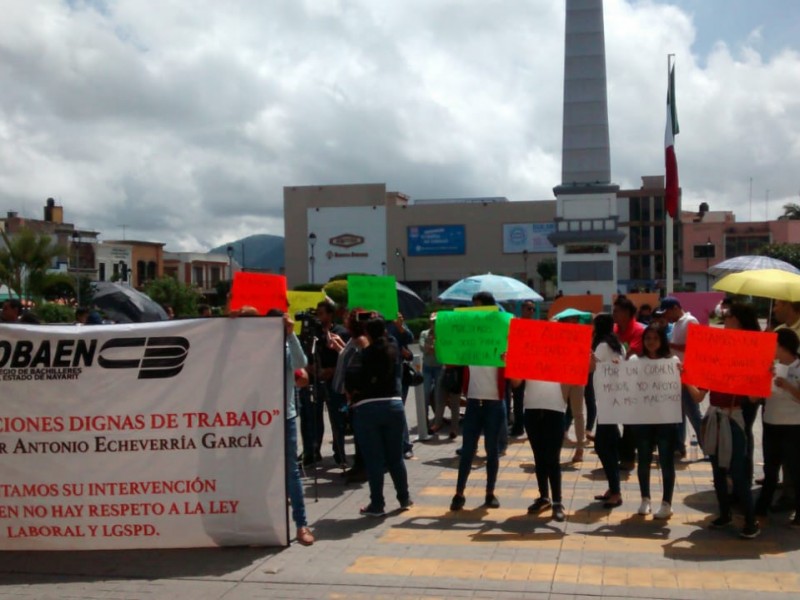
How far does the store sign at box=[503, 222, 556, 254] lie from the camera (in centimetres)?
9906

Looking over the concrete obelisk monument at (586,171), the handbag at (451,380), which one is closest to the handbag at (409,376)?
the handbag at (451,380)

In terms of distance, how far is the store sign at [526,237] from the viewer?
9906 cm

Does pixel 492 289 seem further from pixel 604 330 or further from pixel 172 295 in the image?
pixel 172 295

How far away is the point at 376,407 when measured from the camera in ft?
27.9

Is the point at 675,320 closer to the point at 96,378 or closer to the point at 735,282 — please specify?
the point at 735,282

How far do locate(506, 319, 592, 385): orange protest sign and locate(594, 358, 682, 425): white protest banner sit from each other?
31cm

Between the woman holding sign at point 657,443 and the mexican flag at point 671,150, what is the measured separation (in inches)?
818

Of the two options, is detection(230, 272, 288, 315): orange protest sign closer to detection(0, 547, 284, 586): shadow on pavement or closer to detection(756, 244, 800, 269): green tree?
detection(0, 547, 284, 586): shadow on pavement

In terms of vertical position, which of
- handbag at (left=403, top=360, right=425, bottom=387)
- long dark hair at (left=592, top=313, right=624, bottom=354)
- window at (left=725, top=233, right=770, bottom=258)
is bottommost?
handbag at (left=403, top=360, right=425, bottom=387)

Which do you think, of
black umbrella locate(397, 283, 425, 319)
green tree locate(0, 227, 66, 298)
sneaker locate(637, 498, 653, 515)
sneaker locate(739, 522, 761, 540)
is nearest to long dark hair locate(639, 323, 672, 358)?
sneaker locate(637, 498, 653, 515)

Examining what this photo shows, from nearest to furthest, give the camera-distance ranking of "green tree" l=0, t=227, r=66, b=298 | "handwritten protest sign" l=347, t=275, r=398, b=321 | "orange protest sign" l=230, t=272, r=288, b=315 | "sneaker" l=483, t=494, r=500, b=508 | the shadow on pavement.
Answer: the shadow on pavement, "sneaker" l=483, t=494, r=500, b=508, "orange protest sign" l=230, t=272, r=288, b=315, "handwritten protest sign" l=347, t=275, r=398, b=321, "green tree" l=0, t=227, r=66, b=298

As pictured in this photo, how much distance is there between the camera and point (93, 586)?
6.62 m

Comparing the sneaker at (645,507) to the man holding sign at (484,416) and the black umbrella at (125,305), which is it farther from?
the black umbrella at (125,305)

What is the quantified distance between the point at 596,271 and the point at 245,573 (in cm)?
4403
